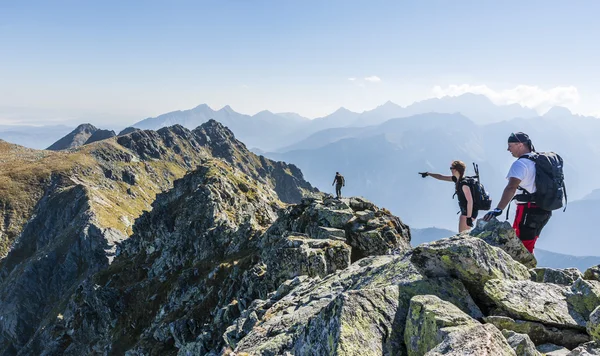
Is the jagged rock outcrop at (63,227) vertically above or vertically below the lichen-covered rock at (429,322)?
below

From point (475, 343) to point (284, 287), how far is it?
50.9 ft

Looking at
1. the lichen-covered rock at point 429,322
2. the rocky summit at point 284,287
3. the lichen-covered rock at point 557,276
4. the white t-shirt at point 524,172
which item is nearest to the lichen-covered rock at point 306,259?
the rocky summit at point 284,287

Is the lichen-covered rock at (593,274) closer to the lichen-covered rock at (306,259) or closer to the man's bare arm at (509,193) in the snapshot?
the man's bare arm at (509,193)

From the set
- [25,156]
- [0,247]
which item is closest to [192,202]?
[0,247]

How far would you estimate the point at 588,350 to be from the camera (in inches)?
308

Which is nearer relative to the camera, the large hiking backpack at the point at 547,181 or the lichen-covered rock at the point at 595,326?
the lichen-covered rock at the point at 595,326

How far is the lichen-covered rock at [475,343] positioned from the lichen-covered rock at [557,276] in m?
6.48

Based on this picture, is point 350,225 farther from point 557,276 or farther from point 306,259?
point 557,276

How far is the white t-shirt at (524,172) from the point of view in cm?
1169

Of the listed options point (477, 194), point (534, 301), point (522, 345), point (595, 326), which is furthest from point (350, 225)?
point (522, 345)

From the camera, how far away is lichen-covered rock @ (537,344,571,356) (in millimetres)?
8289

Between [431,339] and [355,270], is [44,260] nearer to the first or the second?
[355,270]

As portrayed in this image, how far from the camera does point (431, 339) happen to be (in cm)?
839

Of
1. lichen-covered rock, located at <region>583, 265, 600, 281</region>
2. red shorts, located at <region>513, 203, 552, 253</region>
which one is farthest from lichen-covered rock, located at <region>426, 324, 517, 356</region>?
lichen-covered rock, located at <region>583, 265, 600, 281</region>
